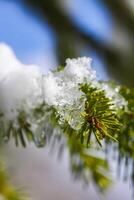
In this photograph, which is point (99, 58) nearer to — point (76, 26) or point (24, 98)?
point (76, 26)

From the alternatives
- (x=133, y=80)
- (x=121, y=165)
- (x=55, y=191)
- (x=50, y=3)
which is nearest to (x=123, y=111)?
(x=121, y=165)

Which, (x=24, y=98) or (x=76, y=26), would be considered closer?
(x=24, y=98)

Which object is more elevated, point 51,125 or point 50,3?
point 50,3

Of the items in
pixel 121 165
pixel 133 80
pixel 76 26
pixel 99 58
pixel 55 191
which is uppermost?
pixel 76 26

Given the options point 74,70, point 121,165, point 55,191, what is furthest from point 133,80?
point 55,191

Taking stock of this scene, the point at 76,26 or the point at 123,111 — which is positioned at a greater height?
the point at 76,26

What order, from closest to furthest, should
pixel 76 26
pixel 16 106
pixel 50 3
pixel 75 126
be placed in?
1. pixel 75 126
2. pixel 16 106
3. pixel 50 3
4. pixel 76 26

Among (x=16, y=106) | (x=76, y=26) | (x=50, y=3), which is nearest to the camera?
(x=16, y=106)

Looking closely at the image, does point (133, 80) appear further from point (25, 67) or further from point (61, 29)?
point (25, 67)

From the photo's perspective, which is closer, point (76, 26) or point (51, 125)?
point (51, 125)

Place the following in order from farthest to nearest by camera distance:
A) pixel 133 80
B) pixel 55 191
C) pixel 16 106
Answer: pixel 55 191, pixel 133 80, pixel 16 106
